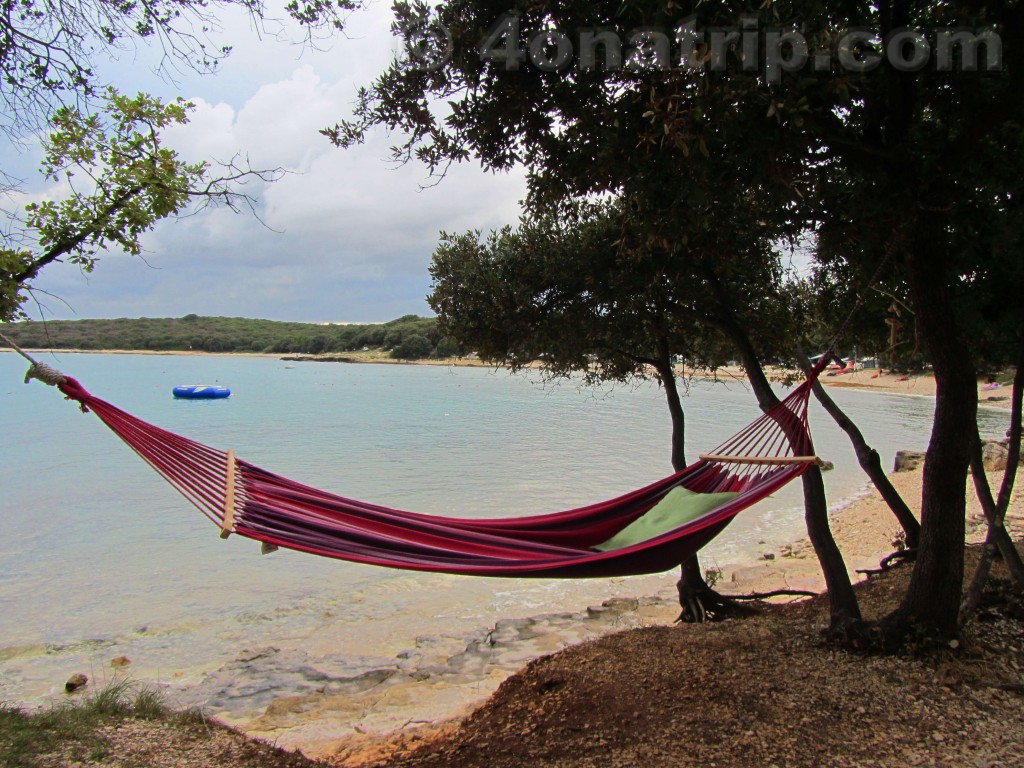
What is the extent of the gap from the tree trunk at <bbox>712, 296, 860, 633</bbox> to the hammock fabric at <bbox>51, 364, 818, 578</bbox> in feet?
1.18

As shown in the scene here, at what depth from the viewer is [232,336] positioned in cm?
8038

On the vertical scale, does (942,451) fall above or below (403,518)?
above

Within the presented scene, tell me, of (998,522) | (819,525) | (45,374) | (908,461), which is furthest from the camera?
(908,461)

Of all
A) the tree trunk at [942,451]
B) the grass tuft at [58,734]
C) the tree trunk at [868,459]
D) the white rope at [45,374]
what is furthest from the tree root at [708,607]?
the white rope at [45,374]

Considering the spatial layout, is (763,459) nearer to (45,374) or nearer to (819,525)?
(819,525)

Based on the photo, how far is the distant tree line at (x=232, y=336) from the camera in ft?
220

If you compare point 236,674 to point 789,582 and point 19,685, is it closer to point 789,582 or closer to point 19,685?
point 19,685

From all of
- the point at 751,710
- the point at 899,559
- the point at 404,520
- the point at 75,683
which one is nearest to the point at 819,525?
the point at 751,710

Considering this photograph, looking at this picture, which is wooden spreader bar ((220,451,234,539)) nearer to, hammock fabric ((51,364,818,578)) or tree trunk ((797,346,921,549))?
hammock fabric ((51,364,818,578))

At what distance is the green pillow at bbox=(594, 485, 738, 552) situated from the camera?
2.79 meters

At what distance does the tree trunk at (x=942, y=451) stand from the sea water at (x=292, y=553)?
8.53 feet

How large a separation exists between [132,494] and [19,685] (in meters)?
8.30

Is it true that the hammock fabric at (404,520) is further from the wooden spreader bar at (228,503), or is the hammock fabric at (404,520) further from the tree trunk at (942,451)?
the tree trunk at (942,451)

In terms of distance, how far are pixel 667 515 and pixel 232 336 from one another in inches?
3341
